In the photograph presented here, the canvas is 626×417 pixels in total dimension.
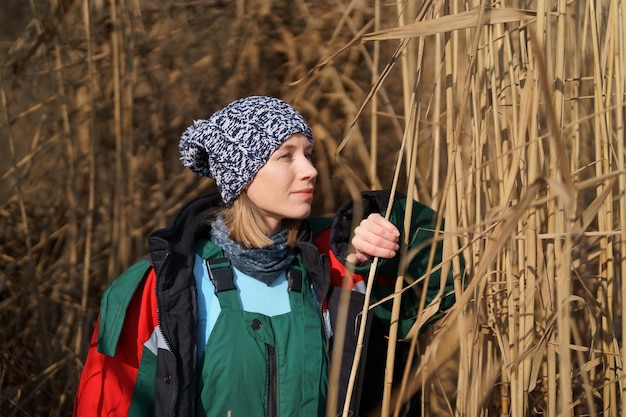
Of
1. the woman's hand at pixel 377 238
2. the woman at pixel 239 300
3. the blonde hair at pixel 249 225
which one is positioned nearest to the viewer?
the woman's hand at pixel 377 238

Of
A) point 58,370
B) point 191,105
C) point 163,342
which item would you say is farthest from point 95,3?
point 163,342

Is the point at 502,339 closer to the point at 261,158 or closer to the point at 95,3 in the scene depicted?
the point at 261,158

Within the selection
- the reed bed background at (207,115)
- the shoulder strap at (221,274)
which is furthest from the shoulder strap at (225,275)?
the reed bed background at (207,115)

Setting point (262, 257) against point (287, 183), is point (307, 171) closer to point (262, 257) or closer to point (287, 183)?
point (287, 183)

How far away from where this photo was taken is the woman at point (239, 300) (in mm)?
1495

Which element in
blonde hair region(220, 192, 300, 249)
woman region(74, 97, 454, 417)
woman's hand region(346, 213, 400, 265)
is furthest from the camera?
blonde hair region(220, 192, 300, 249)

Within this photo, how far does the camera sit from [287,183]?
1.58 m

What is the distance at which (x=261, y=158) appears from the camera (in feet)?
5.22

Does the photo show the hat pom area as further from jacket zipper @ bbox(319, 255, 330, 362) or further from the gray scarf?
jacket zipper @ bbox(319, 255, 330, 362)

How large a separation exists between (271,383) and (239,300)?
15 cm

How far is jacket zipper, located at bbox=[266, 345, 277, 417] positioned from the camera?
1.51 meters

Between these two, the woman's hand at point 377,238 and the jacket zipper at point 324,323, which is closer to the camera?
the woman's hand at point 377,238

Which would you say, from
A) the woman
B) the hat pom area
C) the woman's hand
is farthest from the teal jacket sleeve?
the hat pom area

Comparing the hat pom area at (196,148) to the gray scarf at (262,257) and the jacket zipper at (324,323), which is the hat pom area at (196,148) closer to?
the gray scarf at (262,257)
